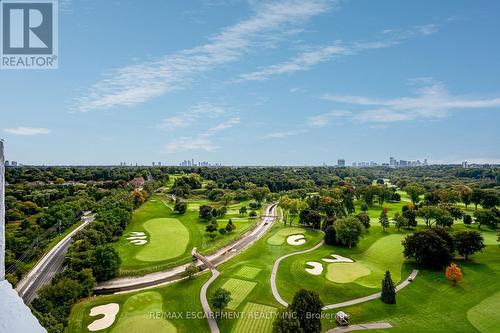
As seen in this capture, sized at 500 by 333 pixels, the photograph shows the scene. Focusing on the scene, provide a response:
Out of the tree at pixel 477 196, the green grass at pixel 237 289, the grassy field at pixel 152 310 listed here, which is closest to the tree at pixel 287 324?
the grassy field at pixel 152 310

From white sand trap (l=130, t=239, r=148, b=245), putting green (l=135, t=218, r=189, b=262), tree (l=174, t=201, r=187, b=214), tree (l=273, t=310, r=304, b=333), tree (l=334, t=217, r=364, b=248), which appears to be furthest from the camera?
tree (l=174, t=201, r=187, b=214)

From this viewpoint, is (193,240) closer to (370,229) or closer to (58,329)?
(58,329)

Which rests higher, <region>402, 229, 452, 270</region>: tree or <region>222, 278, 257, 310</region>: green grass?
<region>402, 229, 452, 270</region>: tree

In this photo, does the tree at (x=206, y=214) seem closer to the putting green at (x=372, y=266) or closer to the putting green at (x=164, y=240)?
the putting green at (x=164, y=240)

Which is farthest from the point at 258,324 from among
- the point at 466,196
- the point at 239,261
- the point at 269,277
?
the point at 466,196

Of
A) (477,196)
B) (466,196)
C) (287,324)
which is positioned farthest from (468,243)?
(466,196)

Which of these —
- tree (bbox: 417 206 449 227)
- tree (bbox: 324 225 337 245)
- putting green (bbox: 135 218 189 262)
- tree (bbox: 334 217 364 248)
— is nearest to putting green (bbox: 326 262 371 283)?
tree (bbox: 334 217 364 248)

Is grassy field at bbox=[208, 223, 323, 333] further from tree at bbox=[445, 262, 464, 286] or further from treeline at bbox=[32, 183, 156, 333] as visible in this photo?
tree at bbox=[445, 262, 464, 286]
